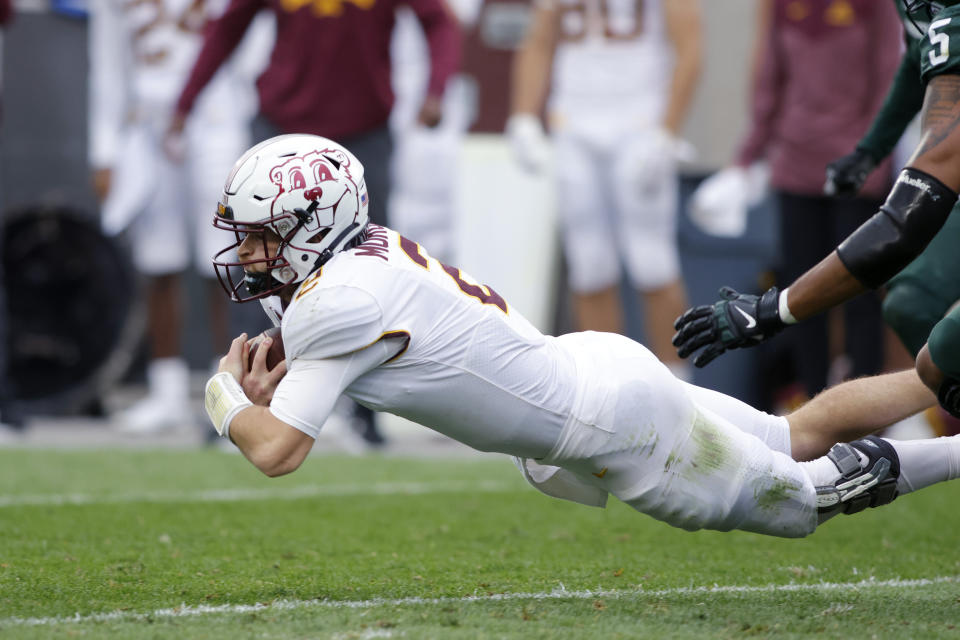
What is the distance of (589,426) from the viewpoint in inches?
127

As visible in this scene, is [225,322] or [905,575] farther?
[225,322]

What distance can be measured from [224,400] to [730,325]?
120cm

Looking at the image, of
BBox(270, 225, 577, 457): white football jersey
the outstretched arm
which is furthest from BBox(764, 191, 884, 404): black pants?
BBox(270, 225, 577, 457): white football jersey

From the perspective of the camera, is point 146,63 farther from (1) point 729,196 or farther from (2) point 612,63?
(1) point 729,196

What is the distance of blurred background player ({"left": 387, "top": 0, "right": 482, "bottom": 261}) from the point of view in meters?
8.41

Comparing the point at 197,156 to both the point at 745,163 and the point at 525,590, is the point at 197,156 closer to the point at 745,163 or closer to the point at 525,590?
the point at 745,163

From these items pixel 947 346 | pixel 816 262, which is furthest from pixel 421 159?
pixel 947 346

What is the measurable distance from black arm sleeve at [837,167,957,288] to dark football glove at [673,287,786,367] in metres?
0.21

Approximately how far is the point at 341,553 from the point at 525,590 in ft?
2.51

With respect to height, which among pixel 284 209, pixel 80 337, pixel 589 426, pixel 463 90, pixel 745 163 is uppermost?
pixel 284 209

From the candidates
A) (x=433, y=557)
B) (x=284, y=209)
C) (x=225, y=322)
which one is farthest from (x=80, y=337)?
(x=284, y=209)

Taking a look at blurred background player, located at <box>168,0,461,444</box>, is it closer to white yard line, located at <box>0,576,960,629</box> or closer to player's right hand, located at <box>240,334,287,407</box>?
player's right hand, located at <box>240,334,287,407</box>

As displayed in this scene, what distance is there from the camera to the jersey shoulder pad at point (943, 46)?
3506mm

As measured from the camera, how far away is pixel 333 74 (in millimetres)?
6594
